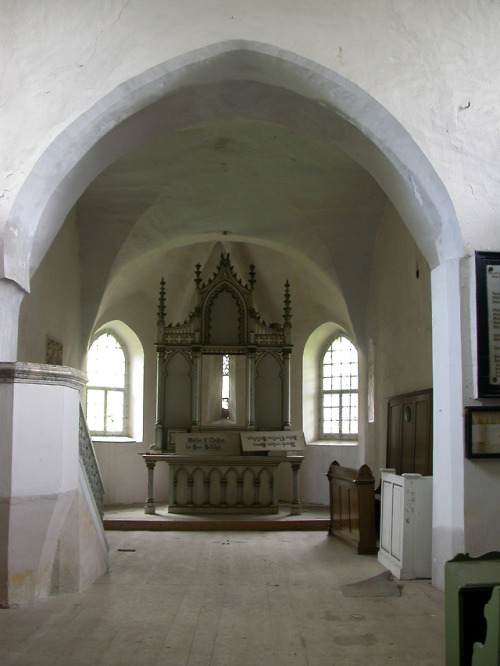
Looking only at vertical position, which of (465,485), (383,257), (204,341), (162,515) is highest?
(383,257)

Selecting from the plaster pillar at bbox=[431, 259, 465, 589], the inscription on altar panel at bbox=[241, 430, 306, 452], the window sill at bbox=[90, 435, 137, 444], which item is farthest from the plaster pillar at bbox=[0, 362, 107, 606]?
the window sill at bbox=[90, 435, 137, 444]

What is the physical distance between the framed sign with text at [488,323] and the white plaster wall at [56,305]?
481 cm

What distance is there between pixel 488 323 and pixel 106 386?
29.8 ft

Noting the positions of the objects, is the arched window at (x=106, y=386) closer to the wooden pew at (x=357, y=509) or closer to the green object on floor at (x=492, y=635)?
the wooden pew at (x=357, y=509)

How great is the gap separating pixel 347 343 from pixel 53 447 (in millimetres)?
8675

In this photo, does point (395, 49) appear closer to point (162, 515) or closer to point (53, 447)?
point (53, 447)

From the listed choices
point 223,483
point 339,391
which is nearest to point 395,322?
point 223,483

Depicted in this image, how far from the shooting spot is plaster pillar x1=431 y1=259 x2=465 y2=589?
5457 millimetres

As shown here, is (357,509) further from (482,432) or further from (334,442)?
(334,442)

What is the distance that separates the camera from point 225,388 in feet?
42.1

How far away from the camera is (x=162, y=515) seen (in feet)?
34.3

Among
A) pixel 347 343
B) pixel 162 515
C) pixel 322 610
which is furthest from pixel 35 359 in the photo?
pixel 347 343

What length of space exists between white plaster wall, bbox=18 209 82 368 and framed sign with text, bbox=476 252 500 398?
4812 mm

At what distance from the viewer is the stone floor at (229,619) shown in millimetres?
4094
